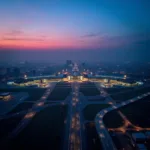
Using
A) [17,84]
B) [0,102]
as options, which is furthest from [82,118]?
[17,84]

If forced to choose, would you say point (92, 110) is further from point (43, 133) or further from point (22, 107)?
point (22, 107)

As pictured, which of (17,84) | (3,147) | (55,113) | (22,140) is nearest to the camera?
(3,147)

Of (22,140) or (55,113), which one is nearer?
(22,140)

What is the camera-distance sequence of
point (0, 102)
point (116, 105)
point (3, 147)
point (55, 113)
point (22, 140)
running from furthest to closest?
point (0, 102)
point (116, 105)
point (55, 113)
point (22, 140)
point (3, 147)

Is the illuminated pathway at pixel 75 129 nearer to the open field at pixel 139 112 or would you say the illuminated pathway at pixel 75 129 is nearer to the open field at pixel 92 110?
the open field at pixel 92 110

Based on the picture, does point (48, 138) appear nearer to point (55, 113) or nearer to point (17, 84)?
point (55, 113)

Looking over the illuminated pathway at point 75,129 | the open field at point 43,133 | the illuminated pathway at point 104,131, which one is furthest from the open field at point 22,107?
the illuminated pathway at point 104,131

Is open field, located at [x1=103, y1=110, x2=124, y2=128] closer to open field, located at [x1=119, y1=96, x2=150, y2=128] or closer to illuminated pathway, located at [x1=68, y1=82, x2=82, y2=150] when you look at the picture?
open field, located at [x1=119, y1=96, x2=150, y2=128]
